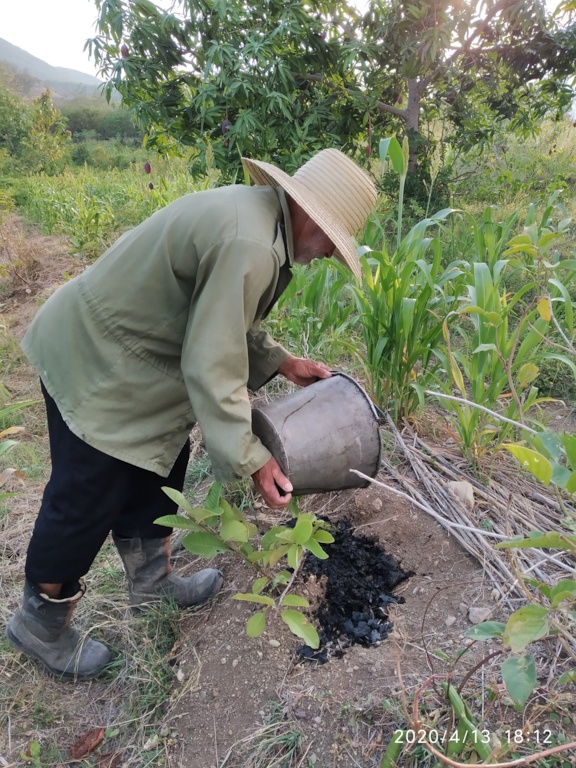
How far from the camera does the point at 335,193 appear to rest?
124 cm

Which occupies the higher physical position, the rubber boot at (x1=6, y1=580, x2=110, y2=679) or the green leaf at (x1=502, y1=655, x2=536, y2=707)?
the green leaf at (x1=502, y1=655, x2=536, y2=707)

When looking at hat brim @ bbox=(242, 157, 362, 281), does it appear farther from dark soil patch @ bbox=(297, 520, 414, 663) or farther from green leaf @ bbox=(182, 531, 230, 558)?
dark soil patch @ bbox=(297, 520, 414, 663)

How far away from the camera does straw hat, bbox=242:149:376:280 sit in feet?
3.87

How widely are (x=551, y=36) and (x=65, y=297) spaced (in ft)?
14.6

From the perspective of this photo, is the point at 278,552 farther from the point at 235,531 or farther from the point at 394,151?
the point at 394,151

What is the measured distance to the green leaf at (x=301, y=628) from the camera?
3.73 ft

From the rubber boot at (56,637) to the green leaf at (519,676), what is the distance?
1181 millimetres

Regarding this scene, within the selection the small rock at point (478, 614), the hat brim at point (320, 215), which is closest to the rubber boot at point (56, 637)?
the small rock at point (478, 614)

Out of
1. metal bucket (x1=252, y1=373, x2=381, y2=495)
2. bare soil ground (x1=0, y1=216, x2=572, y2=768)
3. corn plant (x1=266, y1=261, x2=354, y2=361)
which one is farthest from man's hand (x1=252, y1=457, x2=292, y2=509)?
corn plant (x1=266, y1=261, x2=354, y2=361)

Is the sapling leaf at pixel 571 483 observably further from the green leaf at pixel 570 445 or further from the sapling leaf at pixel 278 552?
the sapling leaf at pixel 278 552

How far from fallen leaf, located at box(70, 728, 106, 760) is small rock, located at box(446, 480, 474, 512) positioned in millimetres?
1253

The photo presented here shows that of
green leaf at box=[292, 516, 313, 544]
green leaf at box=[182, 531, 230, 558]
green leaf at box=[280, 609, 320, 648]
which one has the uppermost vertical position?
green leaf at box=[292, 516, 313, 544]

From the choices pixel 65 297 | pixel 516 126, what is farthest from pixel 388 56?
pixel 65 297

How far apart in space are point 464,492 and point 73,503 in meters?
1.22
